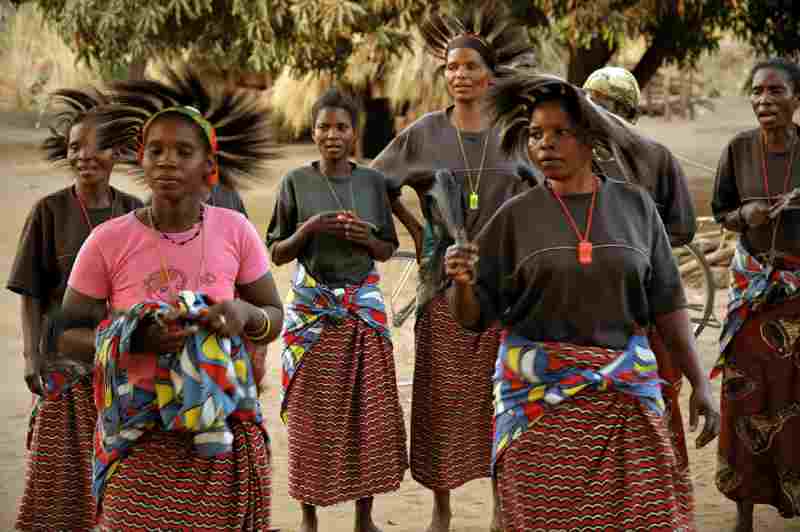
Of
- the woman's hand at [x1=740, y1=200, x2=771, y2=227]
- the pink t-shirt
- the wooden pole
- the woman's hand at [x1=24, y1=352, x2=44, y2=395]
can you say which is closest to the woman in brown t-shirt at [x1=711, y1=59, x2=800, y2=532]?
the woman's hand at [x1=740, y1=200, x2=771, y2=227]

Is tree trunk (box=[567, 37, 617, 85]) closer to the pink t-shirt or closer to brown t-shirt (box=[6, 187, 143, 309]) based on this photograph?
brown t-shirt (box=[6, 187, 143, 309])

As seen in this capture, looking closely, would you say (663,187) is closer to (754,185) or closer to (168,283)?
(754,185)

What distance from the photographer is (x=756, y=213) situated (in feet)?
17.0

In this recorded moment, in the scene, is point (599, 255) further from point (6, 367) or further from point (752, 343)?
point (6, 367)

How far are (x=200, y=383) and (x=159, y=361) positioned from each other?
0.13m

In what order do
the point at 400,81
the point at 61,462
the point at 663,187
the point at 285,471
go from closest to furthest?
the point at 61,462 < the point at 663,187 < the point at 285,471 < the point at 400,81

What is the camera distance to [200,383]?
3350 millimetres

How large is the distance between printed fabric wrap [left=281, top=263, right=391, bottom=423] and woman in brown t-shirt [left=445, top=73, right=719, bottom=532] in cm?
161

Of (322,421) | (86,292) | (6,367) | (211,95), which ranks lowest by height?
(6,367)

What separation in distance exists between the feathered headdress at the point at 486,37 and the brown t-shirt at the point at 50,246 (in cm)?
168

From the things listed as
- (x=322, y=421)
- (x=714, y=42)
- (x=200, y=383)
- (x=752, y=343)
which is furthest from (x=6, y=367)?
(x=714, y=42)

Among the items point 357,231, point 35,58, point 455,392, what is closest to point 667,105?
point 35,58

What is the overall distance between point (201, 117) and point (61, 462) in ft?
5.96

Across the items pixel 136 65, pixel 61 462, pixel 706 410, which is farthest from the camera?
pixel 136 65
